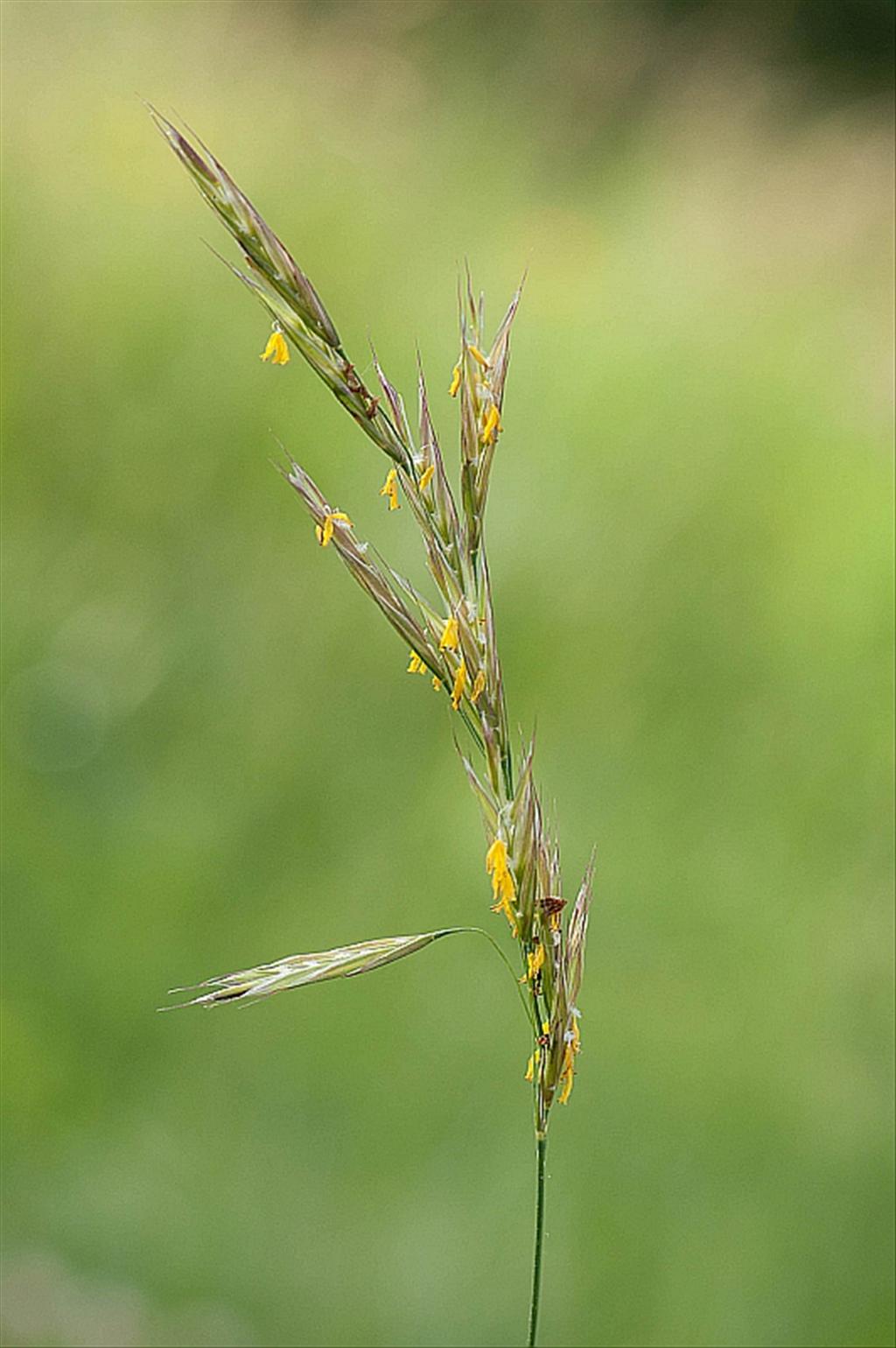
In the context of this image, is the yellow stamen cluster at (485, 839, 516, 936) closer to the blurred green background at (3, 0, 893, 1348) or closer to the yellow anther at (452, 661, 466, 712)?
the yellow anther at (452, 661, 466, 712)

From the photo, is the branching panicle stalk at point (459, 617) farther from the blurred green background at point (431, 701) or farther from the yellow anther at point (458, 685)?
the blurred green background at point (431, 701)

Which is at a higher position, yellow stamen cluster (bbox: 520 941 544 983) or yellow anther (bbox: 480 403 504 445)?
yellow anther (bbox: 480 403 504 445)

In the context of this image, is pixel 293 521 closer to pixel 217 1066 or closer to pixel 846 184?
pixel 217 1066

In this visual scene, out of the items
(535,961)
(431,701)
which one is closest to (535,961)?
(535,961)

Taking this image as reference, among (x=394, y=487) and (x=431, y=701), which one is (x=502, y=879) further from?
(x=431, y=701)

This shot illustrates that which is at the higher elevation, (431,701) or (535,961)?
(431,701)

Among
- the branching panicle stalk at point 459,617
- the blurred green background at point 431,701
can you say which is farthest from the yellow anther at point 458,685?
the blurred green background at point 431,701

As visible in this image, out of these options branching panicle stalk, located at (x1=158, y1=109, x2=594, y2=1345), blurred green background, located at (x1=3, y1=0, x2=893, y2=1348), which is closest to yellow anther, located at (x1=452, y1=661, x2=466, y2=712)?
branching panicle stalk, located at (x1=158, y1=109, x2=594, y2=1345)
